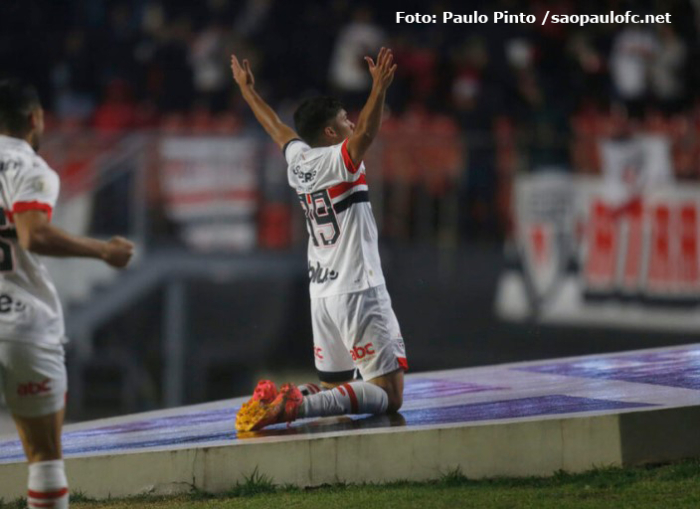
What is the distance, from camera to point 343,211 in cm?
737

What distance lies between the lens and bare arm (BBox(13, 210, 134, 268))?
5254 mm

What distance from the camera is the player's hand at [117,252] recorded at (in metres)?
5.31

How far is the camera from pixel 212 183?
1462cm

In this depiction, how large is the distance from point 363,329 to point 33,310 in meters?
2.30

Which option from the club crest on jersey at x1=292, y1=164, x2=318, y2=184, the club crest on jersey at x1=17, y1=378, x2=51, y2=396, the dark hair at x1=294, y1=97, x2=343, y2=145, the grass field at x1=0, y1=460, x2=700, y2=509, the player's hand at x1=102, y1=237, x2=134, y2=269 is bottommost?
the grass field at x1=0, y1=460, x2=700, y2=509

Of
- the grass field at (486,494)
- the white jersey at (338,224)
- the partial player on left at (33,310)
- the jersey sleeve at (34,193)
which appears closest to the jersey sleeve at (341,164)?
the white jersey at (338,224)

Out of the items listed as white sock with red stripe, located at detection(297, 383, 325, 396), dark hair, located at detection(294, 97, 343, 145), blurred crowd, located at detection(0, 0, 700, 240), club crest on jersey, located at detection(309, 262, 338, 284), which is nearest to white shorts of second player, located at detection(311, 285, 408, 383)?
club crest on jersey, located at detection(309, 262, 338, 284)

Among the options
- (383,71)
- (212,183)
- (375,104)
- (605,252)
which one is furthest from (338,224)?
(212,183)

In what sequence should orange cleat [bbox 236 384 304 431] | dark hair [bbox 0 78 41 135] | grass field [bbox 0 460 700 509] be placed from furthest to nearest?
orange cleat [bbox 236 384 304 431] → grass field [bbox 0 460 700 509] → dark hair [bbox 0 78 41 135]

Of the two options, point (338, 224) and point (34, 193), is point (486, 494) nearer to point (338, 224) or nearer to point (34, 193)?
point (338, 224)

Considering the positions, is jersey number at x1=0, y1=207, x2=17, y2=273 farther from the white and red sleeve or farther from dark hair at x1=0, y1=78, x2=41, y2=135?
dark hair at x1=0, y1=78, x2=41, y2=135

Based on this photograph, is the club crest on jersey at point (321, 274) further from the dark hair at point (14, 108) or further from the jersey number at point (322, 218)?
the dark hair at point (14, 108)

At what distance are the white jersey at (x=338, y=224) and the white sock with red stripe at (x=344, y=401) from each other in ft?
1.78

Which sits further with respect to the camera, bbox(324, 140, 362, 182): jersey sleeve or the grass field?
bbox(324, 140, 362, 182): jersey sleeve
